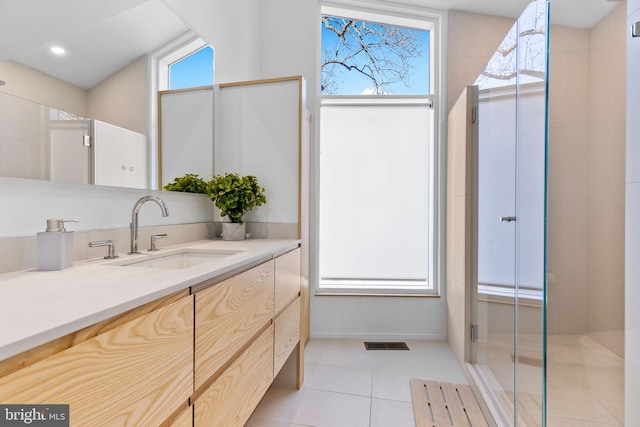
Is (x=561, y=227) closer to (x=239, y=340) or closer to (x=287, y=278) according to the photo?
(x=287, y=278)

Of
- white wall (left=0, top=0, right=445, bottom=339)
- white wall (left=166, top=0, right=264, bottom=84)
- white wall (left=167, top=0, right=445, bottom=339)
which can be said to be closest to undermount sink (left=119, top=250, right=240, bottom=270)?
white wall (left=0, top=0, right=445, bottom=339)

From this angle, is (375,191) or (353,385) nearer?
(353,385)

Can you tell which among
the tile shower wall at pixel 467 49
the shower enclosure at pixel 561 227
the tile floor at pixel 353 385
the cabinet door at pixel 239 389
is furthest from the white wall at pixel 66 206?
the tile shower wall at pixel 467 49

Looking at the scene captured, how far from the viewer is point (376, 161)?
283 centimetres

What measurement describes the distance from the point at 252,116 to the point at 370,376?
179cm

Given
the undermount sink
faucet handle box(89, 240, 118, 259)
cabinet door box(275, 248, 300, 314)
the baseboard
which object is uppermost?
faucet handle box(89, 240, 118, 259)

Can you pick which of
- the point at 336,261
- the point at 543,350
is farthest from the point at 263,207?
the point at 543,350

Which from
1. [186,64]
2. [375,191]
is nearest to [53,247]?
[186,64]

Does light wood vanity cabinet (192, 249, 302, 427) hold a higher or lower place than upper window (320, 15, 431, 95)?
lower

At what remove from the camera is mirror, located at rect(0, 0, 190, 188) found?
3.19 ft

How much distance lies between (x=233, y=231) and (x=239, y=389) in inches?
36.8

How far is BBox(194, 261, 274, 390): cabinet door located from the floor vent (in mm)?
1451

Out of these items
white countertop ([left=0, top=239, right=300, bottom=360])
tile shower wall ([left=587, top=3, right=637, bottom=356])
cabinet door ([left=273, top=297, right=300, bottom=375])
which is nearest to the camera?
white countertop ([left=0, top=239, right=300, bottom=360])

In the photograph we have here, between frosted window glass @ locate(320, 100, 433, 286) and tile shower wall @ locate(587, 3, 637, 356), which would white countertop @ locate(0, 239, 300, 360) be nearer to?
tile shower wall @ locate(587, 3, 637, 356)
